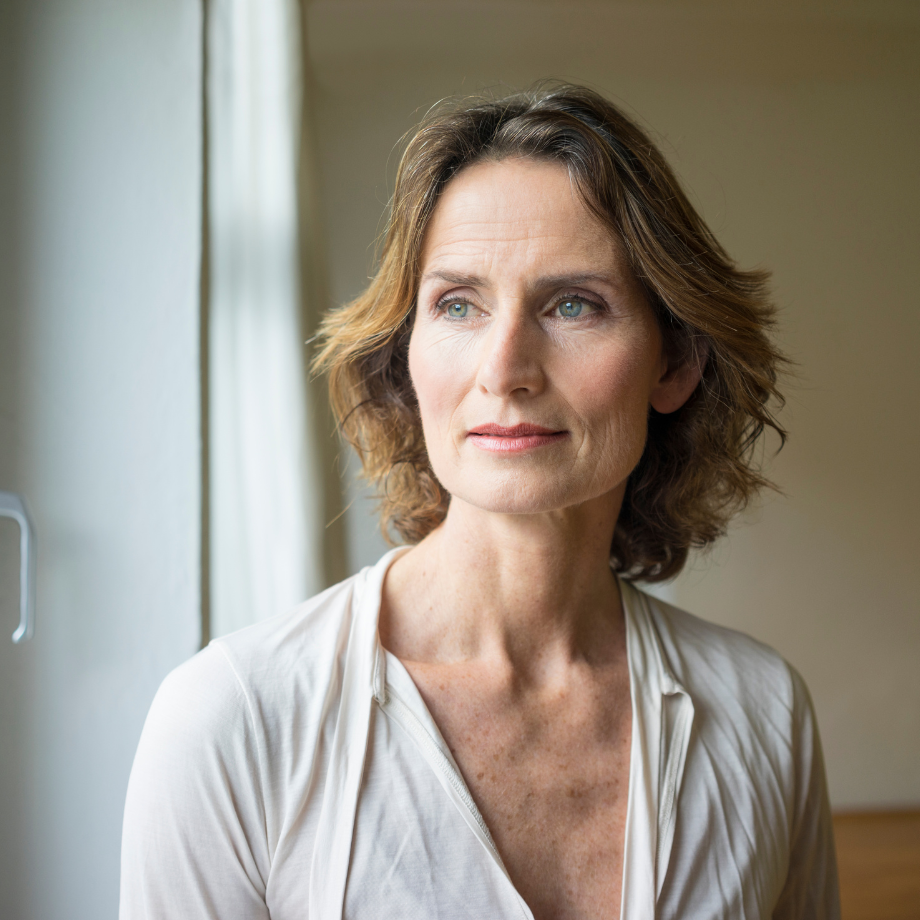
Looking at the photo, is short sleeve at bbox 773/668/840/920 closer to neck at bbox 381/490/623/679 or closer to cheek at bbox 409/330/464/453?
neck at bbox 381/490/623/679

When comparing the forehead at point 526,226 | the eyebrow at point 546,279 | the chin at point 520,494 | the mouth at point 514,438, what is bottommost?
the chin at point 520,494

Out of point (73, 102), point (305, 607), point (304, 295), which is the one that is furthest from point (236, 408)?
point (305, 607)

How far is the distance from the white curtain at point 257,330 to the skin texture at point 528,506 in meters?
0.58

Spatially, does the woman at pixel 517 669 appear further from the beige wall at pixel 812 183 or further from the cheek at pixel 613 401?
the beige wall at pixel 812 183

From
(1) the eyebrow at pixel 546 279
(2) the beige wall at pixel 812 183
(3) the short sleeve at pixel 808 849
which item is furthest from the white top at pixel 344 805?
(2) the beige wall at pixel 812 183

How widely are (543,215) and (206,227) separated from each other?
0.81 meters

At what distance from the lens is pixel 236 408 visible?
1396 mm

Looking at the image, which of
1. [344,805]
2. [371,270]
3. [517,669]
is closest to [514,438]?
[517,669]

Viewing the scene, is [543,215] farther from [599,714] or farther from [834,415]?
[834,415]

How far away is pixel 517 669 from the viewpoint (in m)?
0.88

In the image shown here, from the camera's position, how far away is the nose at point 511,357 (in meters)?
0.75

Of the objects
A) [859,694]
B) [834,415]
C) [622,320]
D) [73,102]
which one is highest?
[73,102]

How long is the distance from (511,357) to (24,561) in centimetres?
67

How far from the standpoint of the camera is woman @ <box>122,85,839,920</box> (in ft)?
2.36
